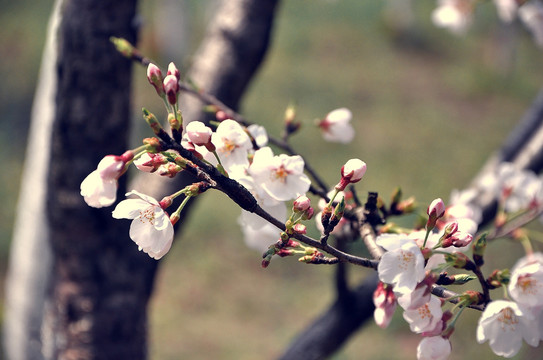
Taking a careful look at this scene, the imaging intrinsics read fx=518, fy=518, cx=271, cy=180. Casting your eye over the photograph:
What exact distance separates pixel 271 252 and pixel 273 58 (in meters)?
7.13

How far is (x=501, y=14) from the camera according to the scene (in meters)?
1.65

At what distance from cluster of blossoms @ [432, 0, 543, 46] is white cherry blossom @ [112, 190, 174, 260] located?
1195mm

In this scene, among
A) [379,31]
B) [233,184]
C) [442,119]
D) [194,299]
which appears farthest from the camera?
[379,31]

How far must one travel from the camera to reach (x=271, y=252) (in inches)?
26.8

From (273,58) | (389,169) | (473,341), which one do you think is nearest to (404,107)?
(389,169)

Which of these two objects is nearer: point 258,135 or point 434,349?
point 434,349

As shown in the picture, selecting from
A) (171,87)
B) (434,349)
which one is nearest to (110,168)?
(171,87)

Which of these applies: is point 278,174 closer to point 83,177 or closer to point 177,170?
point 177,170

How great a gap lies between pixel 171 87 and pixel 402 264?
0.38 metres

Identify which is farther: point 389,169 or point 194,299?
point 389,169

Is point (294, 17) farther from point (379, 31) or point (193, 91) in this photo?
point (193, 91)

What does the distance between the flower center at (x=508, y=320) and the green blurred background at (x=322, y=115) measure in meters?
1.65

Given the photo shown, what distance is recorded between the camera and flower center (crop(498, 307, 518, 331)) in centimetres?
69

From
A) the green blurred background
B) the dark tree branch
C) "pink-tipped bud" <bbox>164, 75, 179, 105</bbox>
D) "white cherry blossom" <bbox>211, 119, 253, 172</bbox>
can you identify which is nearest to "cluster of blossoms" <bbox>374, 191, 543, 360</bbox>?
"white cherry blossom" <bbox>211, 119, 253, 172</bbox>
